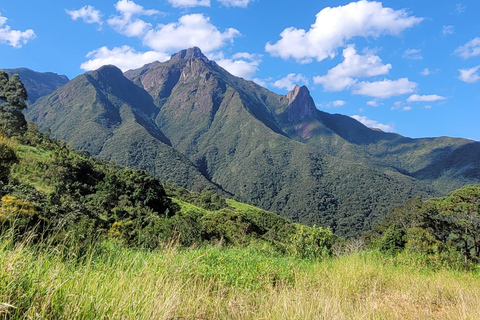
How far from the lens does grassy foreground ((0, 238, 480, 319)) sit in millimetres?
2439

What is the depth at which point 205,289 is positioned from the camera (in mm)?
4176

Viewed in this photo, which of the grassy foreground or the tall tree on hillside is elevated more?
the tall tree on hillside

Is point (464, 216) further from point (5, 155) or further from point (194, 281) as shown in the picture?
point (5, 155)

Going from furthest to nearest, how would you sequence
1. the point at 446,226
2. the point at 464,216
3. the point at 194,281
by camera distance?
1. the point at 446,226
2. the point at 464,216
3. the point at 194,281

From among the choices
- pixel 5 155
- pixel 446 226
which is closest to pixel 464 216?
pixel 446 226

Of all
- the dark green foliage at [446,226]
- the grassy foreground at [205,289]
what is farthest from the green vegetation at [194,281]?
the dark green foliage at [446,226]

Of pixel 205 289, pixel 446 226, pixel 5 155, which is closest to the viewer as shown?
pixel 205 289

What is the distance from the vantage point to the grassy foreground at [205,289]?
8.00ft

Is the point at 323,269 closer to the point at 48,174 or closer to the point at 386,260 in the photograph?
the point at 386,260

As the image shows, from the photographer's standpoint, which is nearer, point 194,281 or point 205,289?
point 205,289

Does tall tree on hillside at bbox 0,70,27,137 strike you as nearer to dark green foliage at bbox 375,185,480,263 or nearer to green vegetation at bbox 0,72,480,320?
green vegetation at bbox 0,72,480,320

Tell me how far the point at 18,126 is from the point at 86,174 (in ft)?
38.3

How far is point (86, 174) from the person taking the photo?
35906 mm

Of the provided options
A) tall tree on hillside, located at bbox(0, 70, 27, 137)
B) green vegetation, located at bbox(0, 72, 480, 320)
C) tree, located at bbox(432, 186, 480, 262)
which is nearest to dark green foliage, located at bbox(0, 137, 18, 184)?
green vegetation, located at bbox(0, 72, 480, 320)
